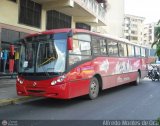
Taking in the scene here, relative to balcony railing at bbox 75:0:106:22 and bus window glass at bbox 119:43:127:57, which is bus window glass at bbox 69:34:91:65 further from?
balcony railing at bbox 75:0:106:22

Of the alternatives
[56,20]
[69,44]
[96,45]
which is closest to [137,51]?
[56,20]

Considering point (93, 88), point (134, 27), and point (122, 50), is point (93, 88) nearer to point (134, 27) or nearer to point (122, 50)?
point (122, 50)

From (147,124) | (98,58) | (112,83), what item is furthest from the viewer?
(112,83)

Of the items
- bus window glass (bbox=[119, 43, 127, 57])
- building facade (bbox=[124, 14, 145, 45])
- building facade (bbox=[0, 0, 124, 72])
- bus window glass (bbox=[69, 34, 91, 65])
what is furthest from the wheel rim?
building facade (bbox=[124, 14, 145, 45])

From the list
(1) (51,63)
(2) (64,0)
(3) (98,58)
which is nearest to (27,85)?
(1) (51,63)

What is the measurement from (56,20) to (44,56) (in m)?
11.2

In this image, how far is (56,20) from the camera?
20.8 metres

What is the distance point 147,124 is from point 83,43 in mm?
4683

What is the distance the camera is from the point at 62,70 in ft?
31.3

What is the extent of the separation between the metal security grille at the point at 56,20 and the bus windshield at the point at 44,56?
9655 millimetres

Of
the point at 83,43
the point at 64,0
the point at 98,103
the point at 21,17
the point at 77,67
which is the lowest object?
the point at 98,103

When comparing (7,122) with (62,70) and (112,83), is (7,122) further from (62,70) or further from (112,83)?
(112,83)

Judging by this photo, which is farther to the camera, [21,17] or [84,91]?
[21,17]

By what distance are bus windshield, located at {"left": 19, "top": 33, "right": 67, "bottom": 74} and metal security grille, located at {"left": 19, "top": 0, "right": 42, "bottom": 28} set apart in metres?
A: 7.05
